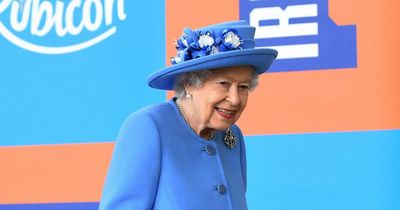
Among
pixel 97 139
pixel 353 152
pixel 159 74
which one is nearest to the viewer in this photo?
pixel 159 74

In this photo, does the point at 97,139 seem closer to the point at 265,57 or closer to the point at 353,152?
the point at 353,152

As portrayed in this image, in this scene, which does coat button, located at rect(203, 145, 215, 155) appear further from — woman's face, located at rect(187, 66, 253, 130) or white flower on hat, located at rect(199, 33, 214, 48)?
white flower on hat, located at rect(199, 33, 214, 48)

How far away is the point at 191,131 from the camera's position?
1.89m

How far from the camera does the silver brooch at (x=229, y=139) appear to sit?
2.00 m

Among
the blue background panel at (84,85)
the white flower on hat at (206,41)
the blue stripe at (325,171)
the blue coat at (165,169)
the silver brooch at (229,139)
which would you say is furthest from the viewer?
the blue background panel at (84,85)

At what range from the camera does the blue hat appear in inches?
70.8

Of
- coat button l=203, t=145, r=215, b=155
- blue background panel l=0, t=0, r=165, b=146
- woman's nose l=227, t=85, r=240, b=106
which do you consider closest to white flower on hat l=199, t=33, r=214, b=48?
woman's nose l=227, t=85, r=240, b=106

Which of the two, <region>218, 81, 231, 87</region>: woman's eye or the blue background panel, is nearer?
<region>218, 81, 231, 87</region>: woman's eye

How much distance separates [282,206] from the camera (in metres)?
2.85

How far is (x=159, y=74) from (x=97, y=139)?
4.03 ft

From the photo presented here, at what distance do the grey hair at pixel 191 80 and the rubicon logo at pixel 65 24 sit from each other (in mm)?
1203

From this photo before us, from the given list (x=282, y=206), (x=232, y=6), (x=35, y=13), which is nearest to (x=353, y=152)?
(x=282, y=206)

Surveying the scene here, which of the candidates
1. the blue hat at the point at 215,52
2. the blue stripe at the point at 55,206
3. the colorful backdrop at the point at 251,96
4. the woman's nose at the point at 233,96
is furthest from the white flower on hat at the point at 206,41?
the blue stripe at the point at 55,206

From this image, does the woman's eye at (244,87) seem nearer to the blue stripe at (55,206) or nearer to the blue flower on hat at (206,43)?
the blue flower on hat at (206,43)
